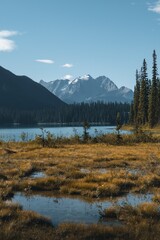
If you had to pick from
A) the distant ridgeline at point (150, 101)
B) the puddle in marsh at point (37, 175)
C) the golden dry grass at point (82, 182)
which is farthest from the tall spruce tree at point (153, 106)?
the puddle in marsh at point (37, 175)

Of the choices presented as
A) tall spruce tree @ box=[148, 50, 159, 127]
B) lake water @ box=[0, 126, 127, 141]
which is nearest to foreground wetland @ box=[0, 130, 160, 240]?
lake water @ box=[0, 126, 127, 141]

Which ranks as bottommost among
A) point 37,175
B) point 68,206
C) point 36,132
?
point 68,206

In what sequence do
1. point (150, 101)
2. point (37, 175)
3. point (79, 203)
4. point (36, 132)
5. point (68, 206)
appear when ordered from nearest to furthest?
point (68, 206) → point (79, 203) → point (37, 175) → point (150, 101) → point (36, 132)

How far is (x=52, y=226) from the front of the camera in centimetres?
Result: 1113

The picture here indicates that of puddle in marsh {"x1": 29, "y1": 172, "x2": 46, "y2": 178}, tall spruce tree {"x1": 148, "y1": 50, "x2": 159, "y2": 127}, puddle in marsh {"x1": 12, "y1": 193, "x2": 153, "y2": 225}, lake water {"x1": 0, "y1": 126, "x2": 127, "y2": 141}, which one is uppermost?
tall spruce tree {"x1": 148, "y1": 50, "x2": 159, "y2": 127}

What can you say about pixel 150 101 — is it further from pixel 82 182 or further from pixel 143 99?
pixel 82 182

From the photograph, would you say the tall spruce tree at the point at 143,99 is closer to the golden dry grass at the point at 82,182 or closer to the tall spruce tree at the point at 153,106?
the tall spruce tree at the point at 153,106

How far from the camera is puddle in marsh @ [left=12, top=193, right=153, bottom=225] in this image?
12.2 m

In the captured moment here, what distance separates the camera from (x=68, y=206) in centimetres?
1369

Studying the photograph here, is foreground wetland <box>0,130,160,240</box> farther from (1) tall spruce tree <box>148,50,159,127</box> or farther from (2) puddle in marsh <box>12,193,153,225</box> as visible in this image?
(1) tall spruce tree <box>148,50,159,127</box>

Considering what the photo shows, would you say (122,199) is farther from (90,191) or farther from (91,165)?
(91,165)

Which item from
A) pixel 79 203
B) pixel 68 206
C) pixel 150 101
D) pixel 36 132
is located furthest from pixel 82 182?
pixel 36 132

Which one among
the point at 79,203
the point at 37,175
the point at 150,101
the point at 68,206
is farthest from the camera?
the point at 150,101

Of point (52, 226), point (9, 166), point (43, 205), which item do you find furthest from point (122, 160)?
point (52, 226)
